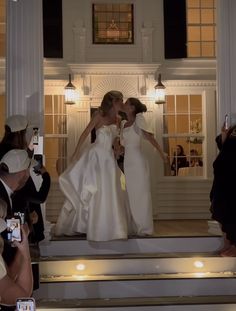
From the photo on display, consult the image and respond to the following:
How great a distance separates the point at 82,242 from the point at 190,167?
4.60 m

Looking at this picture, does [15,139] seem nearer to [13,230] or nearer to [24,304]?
[13,230]

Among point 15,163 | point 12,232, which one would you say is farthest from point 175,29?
point 12,232

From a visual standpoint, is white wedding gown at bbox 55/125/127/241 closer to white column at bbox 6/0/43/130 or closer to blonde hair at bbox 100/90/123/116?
blonde hair at bbox 100/90/123/116

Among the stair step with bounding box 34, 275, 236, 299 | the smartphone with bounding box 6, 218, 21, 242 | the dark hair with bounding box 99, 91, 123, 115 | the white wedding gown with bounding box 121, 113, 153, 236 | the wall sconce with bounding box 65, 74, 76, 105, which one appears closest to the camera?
the smartphone with bounding box 6, 218, 21, 242

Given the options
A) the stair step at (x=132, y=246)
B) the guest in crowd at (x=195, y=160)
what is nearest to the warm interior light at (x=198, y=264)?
the stair step at (x=132, y=246)

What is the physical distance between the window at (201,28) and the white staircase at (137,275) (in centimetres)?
504

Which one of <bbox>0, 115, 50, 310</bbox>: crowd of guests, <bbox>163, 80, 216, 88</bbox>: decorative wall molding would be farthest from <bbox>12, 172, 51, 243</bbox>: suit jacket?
<bbox>163, 80, 216, 88</bbox>: decorative wall molding

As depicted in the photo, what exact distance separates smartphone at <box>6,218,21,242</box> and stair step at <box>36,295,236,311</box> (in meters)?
2.18

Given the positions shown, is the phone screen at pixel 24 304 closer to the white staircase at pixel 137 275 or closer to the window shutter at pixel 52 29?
the white staircase at pixel 137 275

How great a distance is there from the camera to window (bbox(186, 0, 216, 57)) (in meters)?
10.7

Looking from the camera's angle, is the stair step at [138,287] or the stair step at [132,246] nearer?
the stair step at [138,287]

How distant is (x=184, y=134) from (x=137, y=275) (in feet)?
16.8

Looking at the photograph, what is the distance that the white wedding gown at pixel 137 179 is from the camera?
22.6 ft

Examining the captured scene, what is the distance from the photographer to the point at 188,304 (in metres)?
5.11
